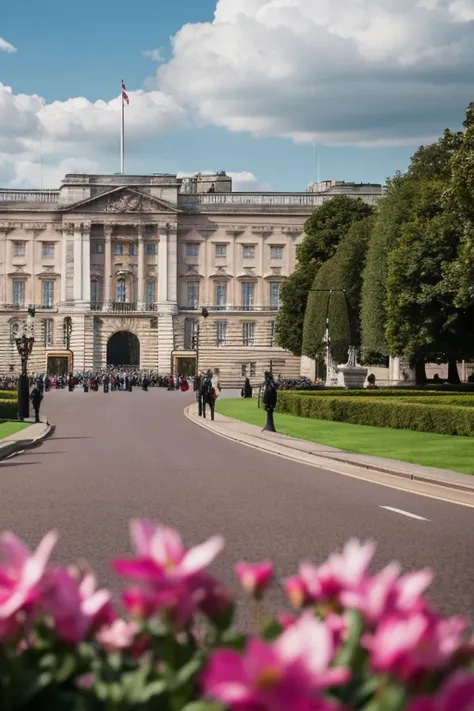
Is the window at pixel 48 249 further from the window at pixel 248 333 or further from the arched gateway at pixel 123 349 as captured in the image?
the window at pixel 248 333

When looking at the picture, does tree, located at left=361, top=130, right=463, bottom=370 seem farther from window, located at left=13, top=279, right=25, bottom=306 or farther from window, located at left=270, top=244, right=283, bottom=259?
window, located at left=13, top=279, right=25, bottom=306

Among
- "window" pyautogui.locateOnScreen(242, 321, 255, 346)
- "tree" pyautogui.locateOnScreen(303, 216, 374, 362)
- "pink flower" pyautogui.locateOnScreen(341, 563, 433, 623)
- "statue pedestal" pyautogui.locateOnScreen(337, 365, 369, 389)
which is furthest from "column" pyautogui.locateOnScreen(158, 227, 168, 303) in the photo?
"pink flower" pyautogui.locateOnScreen(341, 563, 433, 623)

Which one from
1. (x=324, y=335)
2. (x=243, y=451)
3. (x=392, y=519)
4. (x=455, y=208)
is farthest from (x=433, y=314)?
(x=392, y=519)

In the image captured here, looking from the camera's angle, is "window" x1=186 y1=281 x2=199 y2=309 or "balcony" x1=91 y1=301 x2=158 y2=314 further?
"window" x1=186 y1=281 x2=199 y2=309

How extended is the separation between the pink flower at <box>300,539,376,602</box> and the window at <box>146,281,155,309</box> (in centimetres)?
13564

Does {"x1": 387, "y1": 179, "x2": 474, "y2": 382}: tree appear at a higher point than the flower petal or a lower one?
higher

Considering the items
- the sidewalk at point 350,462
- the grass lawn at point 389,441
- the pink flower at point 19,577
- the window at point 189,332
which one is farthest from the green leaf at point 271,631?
the window at point 189,332

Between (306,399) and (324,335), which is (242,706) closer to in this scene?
(306,399)

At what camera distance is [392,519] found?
15.7 meters

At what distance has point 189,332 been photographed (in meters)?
137

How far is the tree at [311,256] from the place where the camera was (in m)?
112

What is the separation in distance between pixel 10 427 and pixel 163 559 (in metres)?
40.6

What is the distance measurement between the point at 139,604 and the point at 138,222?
136873mm

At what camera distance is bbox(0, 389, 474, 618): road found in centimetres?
1209
